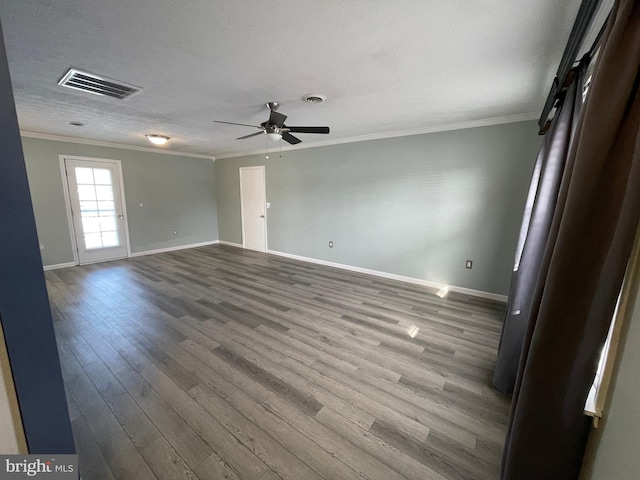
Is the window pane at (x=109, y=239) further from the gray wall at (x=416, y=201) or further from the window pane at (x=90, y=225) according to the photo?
the gray wall at (x=416, y=201)

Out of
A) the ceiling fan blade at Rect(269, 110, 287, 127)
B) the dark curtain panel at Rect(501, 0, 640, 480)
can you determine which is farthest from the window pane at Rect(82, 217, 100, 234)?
the dark curtain panel at Rect(501, 0, 640, 480)

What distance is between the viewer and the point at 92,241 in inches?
206

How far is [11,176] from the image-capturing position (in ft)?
2.63

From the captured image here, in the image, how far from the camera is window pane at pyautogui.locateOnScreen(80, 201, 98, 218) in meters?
5.02

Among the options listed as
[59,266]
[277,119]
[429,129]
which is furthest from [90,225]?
[429,129]

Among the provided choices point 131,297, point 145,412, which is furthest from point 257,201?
point 145,412

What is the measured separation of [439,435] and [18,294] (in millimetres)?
2206

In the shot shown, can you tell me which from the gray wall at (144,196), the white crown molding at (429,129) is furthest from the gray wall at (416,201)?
the gray wall at (144,196)

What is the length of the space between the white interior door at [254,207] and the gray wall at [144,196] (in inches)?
52.4

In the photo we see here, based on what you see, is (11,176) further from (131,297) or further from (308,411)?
(131,297)

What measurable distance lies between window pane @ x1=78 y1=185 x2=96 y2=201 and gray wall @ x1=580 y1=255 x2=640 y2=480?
7.30 meters

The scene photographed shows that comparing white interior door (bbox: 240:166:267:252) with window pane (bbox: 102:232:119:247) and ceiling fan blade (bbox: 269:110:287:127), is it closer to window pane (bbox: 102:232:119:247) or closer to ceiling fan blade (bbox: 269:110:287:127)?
window pane (bbox: 102:232:119:247)

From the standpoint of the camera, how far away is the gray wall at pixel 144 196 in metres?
4.52

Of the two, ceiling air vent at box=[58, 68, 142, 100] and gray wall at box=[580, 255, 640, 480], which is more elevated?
ceiling air vent at box=[58, 68, 142, 100]
